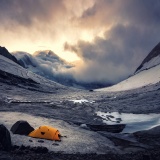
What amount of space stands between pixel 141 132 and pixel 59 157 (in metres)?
13.4

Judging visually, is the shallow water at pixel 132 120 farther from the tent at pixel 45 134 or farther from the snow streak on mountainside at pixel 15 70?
the snow streak on mountainside at pixel 15 70

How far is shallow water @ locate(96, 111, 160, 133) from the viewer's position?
33.9 meters

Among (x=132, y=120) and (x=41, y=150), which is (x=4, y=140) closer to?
(x=41, y=150)

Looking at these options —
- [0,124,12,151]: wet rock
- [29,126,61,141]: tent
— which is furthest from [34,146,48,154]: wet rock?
[29,126,61,141]: tent

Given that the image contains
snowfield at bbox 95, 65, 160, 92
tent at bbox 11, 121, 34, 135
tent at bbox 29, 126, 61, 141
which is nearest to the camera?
tent at bbox 29, 126, 61, 141

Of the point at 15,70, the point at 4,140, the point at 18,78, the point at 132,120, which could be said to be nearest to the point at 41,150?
the point at 4,140

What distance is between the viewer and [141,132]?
30922mm

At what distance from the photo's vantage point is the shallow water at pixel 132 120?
33.9 metres

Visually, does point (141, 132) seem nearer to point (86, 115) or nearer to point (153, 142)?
point (153, 142)

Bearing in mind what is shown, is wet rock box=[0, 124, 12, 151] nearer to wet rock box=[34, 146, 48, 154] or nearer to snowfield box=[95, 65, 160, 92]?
wet rock box=[34, 146, 48, 154]

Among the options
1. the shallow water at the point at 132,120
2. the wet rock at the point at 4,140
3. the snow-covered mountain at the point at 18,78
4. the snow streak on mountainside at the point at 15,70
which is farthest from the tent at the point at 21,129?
the snow streak on mountainside at the point at 15,70

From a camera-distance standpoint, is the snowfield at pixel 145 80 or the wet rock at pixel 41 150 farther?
the snowfield at pixel 145 80

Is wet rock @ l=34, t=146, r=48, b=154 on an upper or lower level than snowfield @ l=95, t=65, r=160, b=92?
lower

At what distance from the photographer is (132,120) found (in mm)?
37938
